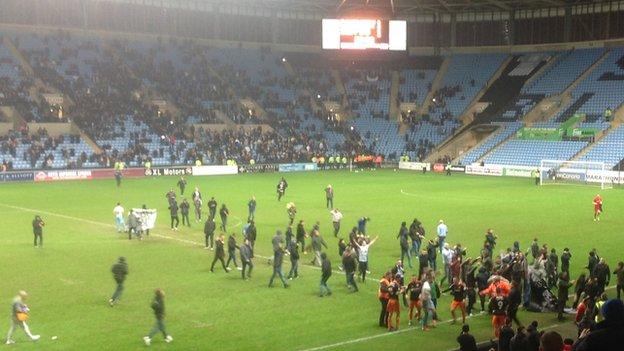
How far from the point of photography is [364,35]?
171 ft

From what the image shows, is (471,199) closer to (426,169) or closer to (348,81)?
(426,169)

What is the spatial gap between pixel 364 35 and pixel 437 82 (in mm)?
37043

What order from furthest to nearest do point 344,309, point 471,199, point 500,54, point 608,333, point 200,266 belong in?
point 500,54 < point 471,199 < point 200,266 < point 344,309 < point 608,333

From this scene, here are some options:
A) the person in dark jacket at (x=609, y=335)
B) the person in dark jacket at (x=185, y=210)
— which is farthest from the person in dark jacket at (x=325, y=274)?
the person in dark jacket at (x=609, y=335)

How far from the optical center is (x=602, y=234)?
109ft

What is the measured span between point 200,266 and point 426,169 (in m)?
49.5

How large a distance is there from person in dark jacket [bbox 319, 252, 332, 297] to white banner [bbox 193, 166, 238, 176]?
148ft

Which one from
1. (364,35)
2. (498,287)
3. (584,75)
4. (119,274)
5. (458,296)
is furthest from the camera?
(584,75)

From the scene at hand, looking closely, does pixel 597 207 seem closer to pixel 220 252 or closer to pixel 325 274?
pixel 325 274

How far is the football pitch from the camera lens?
18.2 m

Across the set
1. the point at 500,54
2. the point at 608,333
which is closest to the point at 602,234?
the point at 608,333

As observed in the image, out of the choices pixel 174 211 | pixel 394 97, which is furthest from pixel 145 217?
pixel 394 97

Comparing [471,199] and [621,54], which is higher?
[621,54]

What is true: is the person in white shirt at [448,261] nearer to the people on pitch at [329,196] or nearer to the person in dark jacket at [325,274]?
the person in dark jacket at [325,274]
